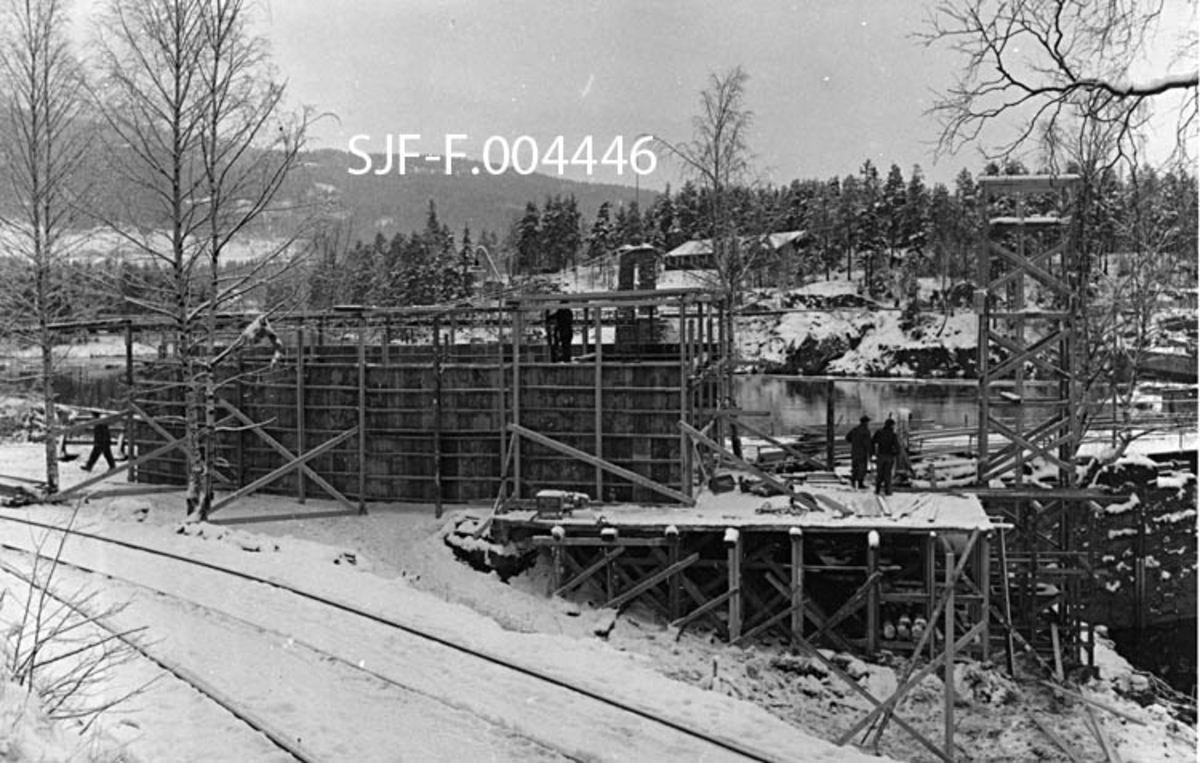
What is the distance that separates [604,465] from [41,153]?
11744mm

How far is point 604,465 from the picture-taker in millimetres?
16422

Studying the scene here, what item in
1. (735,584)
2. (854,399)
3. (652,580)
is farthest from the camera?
(854,399)

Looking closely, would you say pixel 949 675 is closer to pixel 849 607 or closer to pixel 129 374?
pixel 849 607

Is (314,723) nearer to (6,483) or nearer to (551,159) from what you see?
(551,159)

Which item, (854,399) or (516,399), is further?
(854,399)

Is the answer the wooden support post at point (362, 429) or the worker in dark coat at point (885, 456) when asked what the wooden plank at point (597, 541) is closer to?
the wooden support post at point (362, 429)

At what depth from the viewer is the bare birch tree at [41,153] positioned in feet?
55.6

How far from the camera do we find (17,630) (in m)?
6.16

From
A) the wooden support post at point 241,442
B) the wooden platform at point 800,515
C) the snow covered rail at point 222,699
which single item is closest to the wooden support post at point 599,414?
the wooden platform at point 800,515

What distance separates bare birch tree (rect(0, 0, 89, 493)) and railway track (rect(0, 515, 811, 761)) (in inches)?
262

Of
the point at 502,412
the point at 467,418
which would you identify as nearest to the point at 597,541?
the point at 502,412

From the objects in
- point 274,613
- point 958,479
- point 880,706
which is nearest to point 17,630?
point 274,613

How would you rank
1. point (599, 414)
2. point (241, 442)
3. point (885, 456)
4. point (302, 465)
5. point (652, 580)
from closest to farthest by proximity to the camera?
point (652, 580)
point (599, 414)
point (885, 456)
point (302, 465)
point (241, 442)

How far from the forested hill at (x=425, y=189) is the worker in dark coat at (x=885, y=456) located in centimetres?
677
